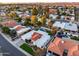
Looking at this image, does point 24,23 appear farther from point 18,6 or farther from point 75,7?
point 75,7

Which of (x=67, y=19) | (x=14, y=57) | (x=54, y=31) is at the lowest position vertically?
(x=14, y=57)

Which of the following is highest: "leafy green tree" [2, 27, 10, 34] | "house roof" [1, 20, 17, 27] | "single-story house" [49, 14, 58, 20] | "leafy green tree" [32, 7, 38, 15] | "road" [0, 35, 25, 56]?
"leafy green tree" [32, 7, 38, 15]

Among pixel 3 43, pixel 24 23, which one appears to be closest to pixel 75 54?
pixel 24 23

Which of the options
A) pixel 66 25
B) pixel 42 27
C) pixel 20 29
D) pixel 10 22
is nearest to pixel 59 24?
pixel 66 25

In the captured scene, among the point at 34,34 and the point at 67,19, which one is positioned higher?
the point at 67,19

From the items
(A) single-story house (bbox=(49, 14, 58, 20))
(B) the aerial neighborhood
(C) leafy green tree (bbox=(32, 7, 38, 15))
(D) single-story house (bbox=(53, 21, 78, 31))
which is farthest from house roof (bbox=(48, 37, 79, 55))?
(C) leafy green tree (bbox=(32, 7, 38, 15))

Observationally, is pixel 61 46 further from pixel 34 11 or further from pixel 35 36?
pixel 34 11

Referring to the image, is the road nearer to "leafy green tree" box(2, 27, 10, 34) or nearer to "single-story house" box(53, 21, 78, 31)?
"leafy green tree" box(2, 27, 10, 34)
